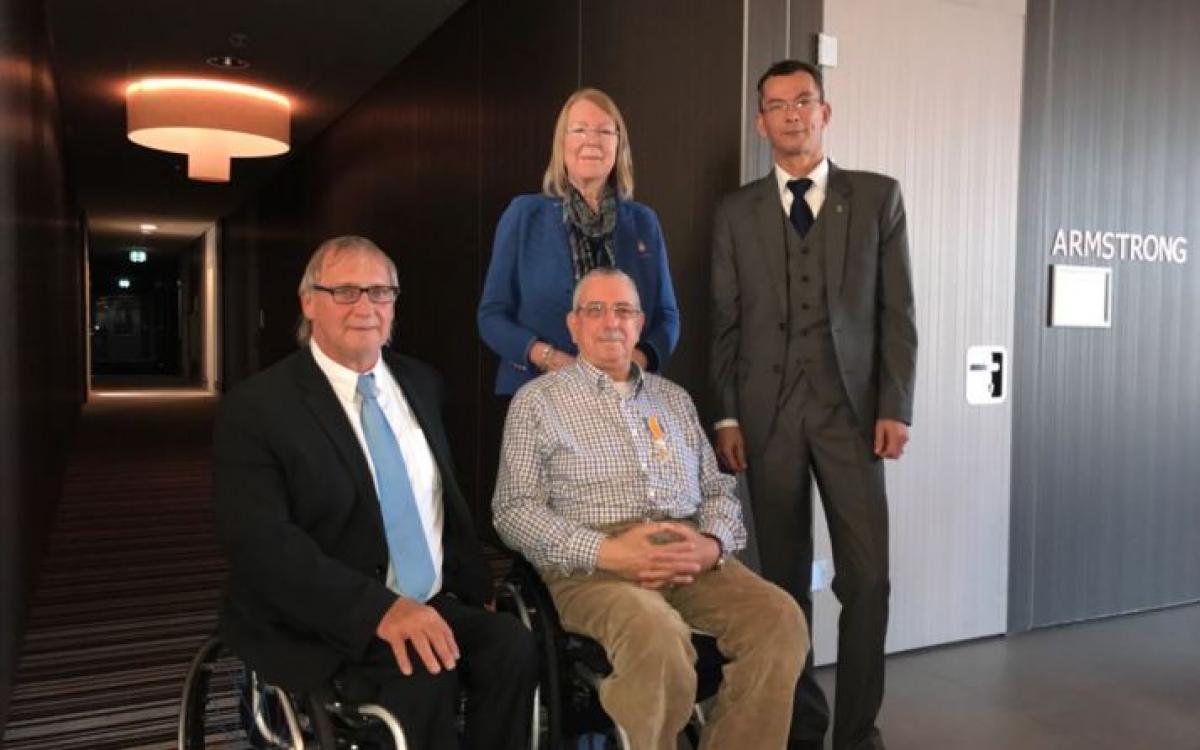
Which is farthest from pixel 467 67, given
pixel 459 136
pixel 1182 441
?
pixel 1182 441

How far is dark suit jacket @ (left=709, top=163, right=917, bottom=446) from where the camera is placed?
8.29 feet

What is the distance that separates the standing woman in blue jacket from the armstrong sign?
213 cm

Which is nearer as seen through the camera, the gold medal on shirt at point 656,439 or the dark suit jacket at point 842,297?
the gold medal on shirt at point 656,439

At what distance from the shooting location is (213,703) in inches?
118

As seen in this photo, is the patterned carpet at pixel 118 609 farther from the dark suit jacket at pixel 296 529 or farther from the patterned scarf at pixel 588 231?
the patterned scarf at pixel 588 231

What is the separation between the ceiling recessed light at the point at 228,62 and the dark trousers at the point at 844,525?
5.58 meters

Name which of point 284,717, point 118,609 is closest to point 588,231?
point 284,717

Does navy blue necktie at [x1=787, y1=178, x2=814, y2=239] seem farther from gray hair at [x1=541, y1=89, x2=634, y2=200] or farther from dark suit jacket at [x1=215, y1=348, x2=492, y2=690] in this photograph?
dark suit jacket at [x1=215, y1=348, x2=492, y2=690]

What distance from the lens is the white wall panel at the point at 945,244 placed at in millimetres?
3379

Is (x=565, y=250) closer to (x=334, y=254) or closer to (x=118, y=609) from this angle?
(x=334, y=254)

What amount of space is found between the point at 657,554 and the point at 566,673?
0.31m

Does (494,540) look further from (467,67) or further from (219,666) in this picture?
(467,67)

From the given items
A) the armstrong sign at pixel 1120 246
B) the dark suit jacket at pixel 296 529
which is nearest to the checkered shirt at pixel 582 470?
the dark suit jacket at pixel 296 529

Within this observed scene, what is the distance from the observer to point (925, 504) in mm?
3562
